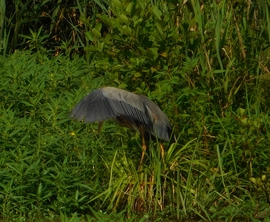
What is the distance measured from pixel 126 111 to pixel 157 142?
298mm

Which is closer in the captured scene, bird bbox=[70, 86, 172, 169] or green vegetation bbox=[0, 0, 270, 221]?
green vegetation bbox=[0, 0, 270, 221]

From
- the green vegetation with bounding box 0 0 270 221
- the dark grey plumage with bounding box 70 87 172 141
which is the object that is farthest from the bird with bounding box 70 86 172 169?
the green vegetation with bounding box 0 0 270 221

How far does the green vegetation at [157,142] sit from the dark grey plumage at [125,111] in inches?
5.4

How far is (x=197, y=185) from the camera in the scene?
5.61m

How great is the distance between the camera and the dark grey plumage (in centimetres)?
557

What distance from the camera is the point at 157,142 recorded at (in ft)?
18.3

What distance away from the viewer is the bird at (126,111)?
5566mm

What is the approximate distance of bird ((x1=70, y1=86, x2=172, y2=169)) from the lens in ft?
18.3

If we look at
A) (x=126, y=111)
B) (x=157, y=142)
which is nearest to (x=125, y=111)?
(x=126, y=111)

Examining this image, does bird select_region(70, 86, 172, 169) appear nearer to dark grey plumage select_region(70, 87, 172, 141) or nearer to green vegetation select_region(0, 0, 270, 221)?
dark grey plumage select_region(70, 87, 172, 141)

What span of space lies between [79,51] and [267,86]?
11.1 ft

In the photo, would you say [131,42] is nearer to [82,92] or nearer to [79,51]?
[82,92]

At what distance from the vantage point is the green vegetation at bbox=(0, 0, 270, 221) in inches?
215

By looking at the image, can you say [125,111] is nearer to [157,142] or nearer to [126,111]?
[126,111]
